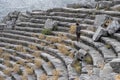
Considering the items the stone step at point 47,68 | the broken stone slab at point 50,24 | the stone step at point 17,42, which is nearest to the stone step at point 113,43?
the stone step at point 47,68

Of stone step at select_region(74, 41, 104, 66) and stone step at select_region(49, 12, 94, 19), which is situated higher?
stone step at select_region(49, 12, 94, 19)

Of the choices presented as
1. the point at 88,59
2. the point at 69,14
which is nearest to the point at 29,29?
the point at 69,14

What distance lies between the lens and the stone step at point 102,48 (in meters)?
8.80

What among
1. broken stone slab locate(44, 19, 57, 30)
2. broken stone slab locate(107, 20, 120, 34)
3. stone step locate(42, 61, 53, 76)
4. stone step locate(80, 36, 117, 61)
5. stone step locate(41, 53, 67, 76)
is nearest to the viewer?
stone step locate(80, 36, 117, 61)

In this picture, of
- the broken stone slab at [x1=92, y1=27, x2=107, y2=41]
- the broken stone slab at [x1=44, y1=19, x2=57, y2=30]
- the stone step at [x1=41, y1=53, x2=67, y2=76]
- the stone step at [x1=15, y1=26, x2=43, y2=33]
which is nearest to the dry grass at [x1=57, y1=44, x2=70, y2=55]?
the stone step at [x1=41, y1=53, x2=67, y2=76]

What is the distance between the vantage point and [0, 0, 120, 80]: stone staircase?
30.7 feet

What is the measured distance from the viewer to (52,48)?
1297cm

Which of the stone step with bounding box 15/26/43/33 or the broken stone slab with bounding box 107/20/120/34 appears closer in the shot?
the broken stone slab with bounding box 107/20/120/34

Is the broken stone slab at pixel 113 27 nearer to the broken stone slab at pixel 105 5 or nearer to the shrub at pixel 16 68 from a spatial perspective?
the broken stone slab at pixel 105 5

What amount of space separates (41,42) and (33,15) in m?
4.35

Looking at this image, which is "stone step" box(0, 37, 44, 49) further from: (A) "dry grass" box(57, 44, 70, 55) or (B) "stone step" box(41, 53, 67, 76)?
(B) "stone step" box(41, 53, 67, 76)

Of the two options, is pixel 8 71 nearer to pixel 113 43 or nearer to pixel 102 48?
pixel 102 48

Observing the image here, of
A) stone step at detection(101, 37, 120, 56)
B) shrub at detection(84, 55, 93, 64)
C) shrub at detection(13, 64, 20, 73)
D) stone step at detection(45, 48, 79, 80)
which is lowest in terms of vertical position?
shrub at detection(13, 64, 20, 73)

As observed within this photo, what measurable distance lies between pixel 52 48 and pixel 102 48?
11.4 ft
